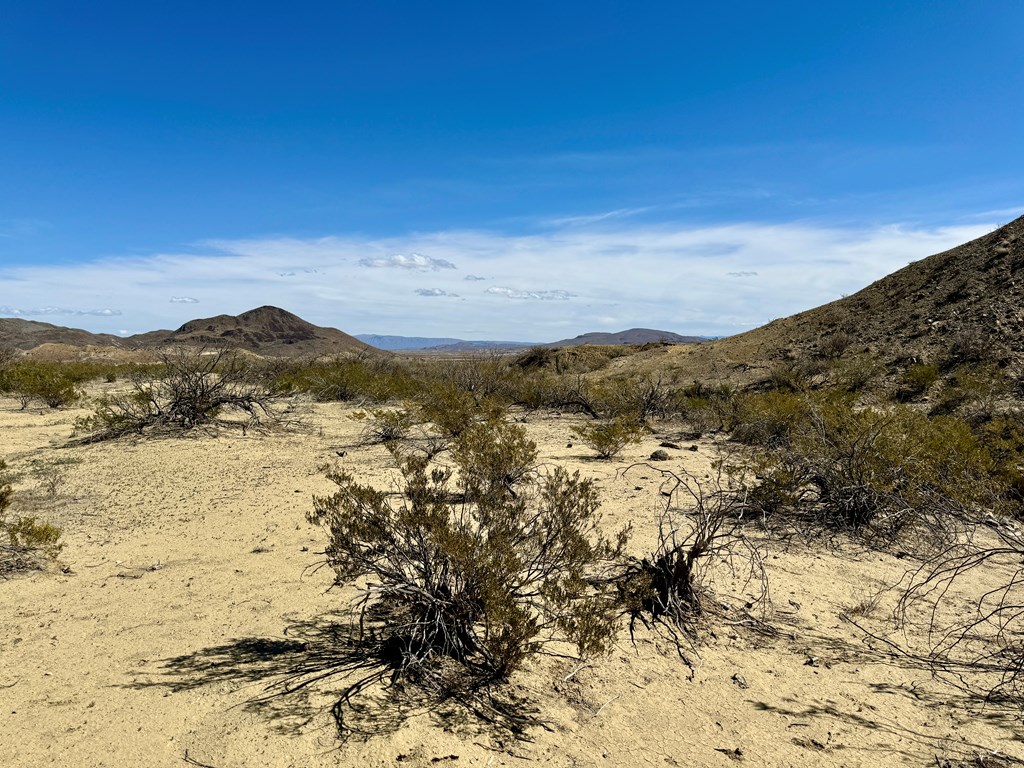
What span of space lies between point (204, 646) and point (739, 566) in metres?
5.03

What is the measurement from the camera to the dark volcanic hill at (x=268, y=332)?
83812 mm

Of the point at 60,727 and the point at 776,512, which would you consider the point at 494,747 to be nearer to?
the point at 60,727

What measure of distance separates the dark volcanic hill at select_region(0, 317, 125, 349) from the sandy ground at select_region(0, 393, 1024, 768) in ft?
243

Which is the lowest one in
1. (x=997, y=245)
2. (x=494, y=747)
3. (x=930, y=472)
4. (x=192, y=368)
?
(x=494, y=747)

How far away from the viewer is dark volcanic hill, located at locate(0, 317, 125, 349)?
68.3 meters

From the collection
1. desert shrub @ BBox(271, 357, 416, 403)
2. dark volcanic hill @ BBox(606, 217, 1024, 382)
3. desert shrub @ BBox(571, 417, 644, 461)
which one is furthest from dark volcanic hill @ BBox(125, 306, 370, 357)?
desert shrub @ BBox(571, 417, 644, 461)

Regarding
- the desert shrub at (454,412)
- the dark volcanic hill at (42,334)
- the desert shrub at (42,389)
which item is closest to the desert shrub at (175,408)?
the desert shrub at (454,412)

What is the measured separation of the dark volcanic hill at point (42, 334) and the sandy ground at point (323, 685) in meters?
74.0

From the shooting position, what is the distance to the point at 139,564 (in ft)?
19.3

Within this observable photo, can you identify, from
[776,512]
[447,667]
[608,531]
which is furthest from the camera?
[776,512]

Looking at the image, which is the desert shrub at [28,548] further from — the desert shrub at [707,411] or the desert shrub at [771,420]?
the desert shrub at [707,411]

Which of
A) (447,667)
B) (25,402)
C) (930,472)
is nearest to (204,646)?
(447,667)

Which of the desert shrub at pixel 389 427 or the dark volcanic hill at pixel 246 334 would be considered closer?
the desert shrub at pixel 389 427

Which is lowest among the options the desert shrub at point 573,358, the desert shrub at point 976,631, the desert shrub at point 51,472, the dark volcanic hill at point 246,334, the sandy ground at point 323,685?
the sandy ground at point 323,685
